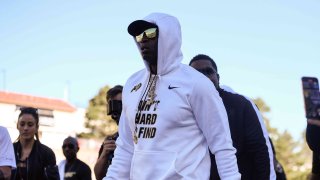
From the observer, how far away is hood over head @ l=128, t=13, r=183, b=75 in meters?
3.04

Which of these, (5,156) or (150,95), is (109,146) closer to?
(5,156)

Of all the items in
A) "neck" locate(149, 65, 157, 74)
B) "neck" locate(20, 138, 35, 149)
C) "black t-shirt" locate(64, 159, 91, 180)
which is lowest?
"black t-shirt" locate(64, 159, 91, 180)

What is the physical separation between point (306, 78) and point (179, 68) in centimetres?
313

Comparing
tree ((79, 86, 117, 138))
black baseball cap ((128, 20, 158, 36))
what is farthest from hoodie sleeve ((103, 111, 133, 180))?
tree ((79, 86, 117, 138))

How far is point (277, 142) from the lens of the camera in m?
52.6

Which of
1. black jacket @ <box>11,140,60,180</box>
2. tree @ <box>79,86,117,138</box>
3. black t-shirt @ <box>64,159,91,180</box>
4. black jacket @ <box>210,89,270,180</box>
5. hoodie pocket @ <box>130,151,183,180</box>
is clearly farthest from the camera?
tree @ <box>79,86,117,138</box>

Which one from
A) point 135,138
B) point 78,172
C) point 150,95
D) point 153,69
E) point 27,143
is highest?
point 153,69

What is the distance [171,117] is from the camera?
287 centimetres

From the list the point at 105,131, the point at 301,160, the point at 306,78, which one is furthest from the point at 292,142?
the point at 306,78

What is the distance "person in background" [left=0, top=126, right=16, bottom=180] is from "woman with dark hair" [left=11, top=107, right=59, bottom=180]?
809mm

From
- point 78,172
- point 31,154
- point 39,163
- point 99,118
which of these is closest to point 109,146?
point 39,163

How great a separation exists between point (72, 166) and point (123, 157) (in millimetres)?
6684

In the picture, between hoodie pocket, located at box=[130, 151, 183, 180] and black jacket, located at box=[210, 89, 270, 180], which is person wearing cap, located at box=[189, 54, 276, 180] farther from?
hoodie pocket, located at box=[130, 151, 183, 180]

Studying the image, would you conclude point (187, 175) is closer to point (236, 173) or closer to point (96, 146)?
point (236, 173)
